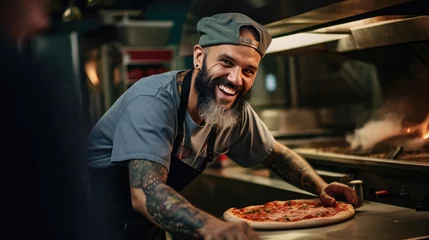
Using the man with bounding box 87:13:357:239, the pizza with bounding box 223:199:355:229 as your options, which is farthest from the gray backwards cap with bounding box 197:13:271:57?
the pizza with bounding box 223:199:355:229

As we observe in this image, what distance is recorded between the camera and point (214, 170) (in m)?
3.90

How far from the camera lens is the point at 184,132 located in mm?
2154

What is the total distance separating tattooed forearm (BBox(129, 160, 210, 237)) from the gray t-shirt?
4cm

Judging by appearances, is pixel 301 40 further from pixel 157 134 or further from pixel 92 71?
pixel 92 71

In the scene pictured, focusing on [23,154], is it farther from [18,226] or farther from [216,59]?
[216,59]

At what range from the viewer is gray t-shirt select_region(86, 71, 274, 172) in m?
1.90

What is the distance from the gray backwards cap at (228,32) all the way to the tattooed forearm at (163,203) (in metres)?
0.54

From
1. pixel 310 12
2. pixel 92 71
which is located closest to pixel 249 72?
pixel 310 12

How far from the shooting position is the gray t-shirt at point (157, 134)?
1.90 m

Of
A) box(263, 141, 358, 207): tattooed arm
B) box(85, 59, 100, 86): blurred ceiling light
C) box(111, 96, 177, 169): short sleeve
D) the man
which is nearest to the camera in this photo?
the man

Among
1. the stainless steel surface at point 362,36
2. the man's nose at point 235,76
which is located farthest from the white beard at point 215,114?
the stainless steel surface at point 362,36

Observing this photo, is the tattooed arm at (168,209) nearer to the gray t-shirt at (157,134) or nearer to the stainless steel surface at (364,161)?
the gray t-shirt at (157,134)

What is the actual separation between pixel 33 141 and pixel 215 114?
2.69ft

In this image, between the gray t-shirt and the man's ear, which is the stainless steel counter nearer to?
the gray t-shirt
